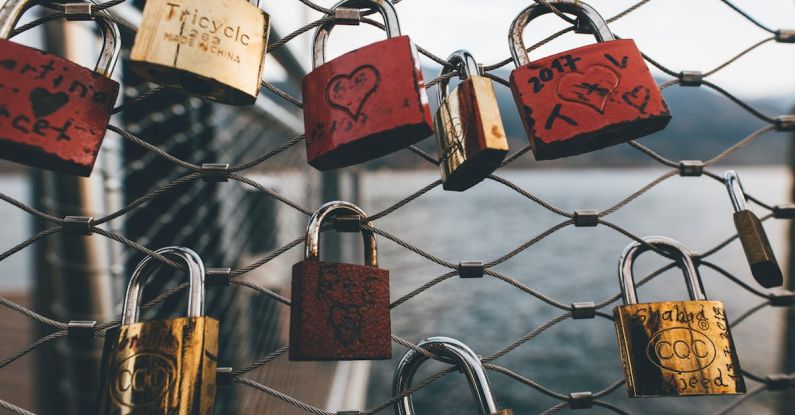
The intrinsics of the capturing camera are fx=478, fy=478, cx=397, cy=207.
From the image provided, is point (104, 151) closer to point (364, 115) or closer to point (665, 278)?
point (364, 115)

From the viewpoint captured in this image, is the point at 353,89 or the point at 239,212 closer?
the point at 353,89

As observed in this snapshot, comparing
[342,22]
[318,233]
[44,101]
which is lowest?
[318,233]

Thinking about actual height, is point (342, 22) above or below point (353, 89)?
above

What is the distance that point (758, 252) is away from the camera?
1.59 feet

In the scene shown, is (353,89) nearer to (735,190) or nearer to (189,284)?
(189,284)

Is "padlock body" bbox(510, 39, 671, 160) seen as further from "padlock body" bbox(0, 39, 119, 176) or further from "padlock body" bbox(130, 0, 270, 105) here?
"padlock body" bbox(0, 39, 119, 176)

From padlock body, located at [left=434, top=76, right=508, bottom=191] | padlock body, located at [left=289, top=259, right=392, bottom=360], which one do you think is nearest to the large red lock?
padlock body, located at [left=289, top=259, right=392, bottom=360]

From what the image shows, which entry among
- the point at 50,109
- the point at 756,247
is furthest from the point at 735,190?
the point at 50,109

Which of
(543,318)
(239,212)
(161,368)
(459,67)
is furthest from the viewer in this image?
(543,318)

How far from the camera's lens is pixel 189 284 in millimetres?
432

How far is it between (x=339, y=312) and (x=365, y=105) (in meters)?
0.18

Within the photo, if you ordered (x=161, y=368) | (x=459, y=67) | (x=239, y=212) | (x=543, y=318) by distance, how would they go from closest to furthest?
(x=161, y=368)
(x=459, y=67)
(x=239, y=212)
(x=543, y=318)

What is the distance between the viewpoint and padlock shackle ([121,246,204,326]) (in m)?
0.42

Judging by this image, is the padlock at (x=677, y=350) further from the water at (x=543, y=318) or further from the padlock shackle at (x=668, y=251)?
the water at (x=543, y=318)
